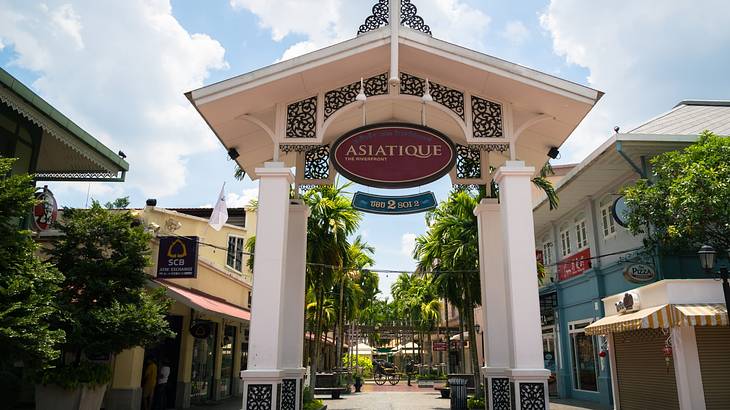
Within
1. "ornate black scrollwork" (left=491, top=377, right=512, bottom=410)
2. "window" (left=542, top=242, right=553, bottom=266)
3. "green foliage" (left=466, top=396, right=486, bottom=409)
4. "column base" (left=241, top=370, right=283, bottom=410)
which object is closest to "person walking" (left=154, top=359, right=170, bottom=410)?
"green foliage" (left=466, top=396, right=486, bottom=409)

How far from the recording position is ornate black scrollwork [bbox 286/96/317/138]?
8102mm

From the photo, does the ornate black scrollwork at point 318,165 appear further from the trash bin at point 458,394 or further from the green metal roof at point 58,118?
the trash bin at point 458,394

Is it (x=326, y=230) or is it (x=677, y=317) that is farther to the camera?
(x=326, y=230)

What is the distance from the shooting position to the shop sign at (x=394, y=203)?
830 cm

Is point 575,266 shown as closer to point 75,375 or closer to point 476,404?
point 476,404

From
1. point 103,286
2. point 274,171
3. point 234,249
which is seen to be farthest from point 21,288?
point 234,249

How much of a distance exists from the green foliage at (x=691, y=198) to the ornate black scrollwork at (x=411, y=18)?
275 inches

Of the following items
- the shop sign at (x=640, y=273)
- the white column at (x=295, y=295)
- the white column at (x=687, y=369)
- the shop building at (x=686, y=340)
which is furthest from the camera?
the shop sign at (x=640, y=273)

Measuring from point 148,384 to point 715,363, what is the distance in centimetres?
1287

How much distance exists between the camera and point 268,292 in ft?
23.5

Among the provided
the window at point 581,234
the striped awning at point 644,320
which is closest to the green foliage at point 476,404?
the striped awning at point 644,320

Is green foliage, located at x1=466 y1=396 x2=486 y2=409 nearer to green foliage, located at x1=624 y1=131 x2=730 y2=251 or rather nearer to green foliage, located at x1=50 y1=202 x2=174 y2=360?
green foliage, located at x1=624 y1=131 x2=730 y2=251

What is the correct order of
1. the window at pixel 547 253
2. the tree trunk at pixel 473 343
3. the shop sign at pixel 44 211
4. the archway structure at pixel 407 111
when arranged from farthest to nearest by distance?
the window at pixel 547 253, the tree trunk at pixel 473 343, the shop sign at pixel 44 211, the archway structure at pixel 407 111

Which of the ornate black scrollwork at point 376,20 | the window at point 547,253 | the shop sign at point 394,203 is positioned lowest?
the shop sign at point 394,203
